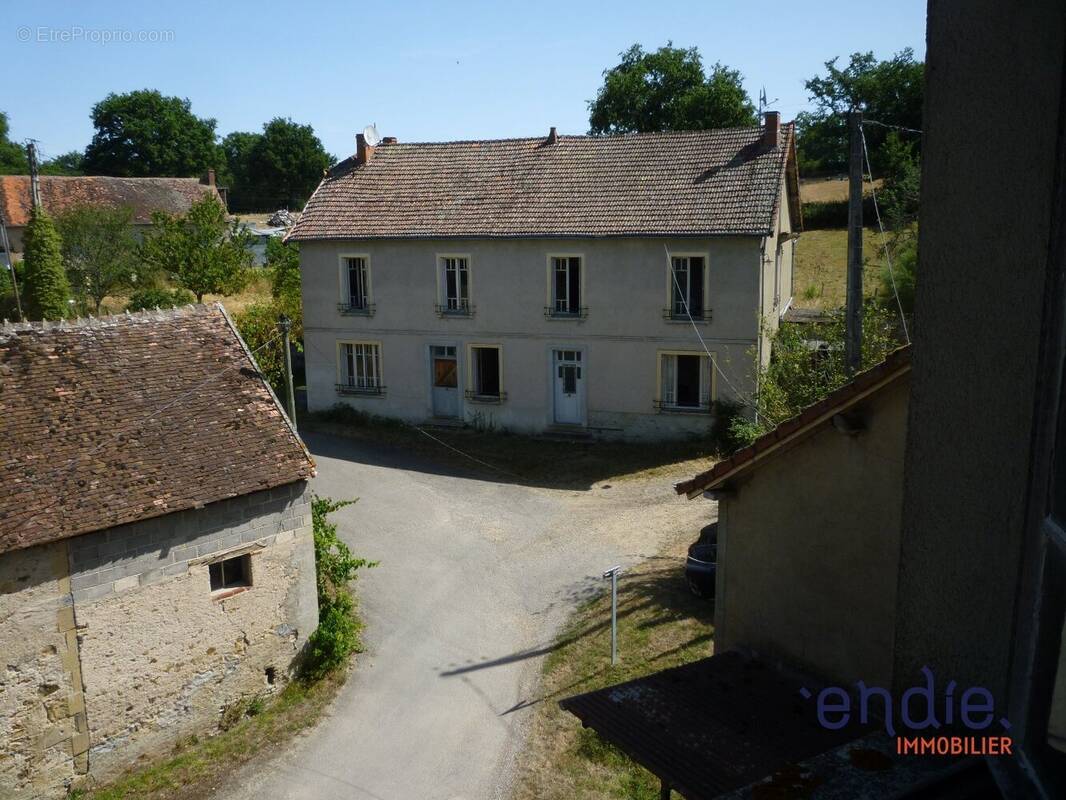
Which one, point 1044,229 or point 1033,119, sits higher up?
point 1033,119

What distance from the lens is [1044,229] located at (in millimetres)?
3236

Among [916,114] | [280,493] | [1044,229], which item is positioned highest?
[916,114]

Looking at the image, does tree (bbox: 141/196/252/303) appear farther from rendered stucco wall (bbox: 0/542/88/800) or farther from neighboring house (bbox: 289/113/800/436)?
rendered stucco wall (bbox: 0/542/88/800)

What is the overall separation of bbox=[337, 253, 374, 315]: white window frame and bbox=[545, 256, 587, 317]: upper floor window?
5.82 meters

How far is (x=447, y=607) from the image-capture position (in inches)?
653

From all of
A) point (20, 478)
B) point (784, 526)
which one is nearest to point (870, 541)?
point (784, 526)

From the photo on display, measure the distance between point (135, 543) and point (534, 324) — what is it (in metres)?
14.9

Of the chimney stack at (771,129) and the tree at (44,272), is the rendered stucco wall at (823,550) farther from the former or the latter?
the tree at (44,272)

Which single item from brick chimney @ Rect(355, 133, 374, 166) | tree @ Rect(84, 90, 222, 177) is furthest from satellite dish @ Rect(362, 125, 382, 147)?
tree @ Rect(84, 90, 222, 177)

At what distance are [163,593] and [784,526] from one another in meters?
8.69

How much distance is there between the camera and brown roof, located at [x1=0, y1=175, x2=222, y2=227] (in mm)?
48781

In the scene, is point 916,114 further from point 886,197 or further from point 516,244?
point 516,244

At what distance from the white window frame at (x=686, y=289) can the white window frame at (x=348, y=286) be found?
30.2 feet

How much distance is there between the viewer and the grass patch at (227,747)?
1215cm
